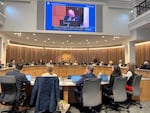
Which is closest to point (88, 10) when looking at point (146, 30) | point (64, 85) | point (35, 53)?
point (146, 30)

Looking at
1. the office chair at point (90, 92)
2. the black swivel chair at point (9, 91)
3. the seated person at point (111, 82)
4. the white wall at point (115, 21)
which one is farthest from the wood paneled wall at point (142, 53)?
the black swivel chair at point (9, 91)

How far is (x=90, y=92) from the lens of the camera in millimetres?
4090

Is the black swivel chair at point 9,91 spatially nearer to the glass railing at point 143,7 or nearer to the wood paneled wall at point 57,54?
the glass railing at point 143,7

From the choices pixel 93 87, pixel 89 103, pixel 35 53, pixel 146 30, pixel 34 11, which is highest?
pixel 34 11

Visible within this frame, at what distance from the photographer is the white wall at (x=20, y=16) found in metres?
10.5

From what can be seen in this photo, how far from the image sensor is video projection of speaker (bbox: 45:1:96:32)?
10.8 metres

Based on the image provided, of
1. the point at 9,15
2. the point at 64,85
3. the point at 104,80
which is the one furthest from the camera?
the point at 9,15

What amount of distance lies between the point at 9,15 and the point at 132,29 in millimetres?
7325

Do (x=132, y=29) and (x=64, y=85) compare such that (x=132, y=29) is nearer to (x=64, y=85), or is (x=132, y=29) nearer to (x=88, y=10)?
(x=88, y=10)

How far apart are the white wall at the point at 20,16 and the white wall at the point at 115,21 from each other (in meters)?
4.35

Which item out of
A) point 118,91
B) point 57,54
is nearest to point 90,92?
point 118,91

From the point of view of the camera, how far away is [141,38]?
11.7m

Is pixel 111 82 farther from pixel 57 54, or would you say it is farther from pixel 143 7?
pixel 57 54

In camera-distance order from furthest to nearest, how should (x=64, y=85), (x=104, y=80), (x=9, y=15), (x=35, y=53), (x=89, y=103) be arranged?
(x=35, y=53) → (x=9, y=15) → (x=104, y=80) → (x=64, y=85) → (x=89, y=103)
